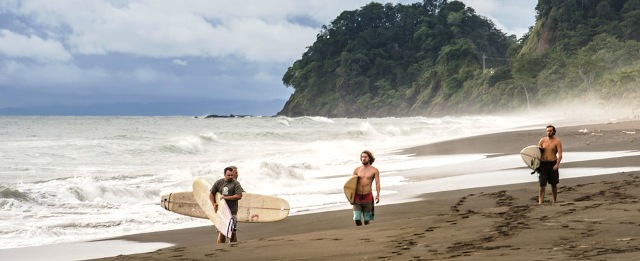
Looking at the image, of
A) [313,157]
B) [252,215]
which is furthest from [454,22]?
[252,215]

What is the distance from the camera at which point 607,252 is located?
6090 millimetres

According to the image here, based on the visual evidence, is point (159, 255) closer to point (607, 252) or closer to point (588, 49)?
point (607, 252)

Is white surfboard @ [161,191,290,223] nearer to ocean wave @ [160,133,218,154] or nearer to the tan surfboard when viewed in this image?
the tan surfboard

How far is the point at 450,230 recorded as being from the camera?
8.20m

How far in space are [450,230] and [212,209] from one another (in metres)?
3.37

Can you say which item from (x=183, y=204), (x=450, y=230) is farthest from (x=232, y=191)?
(x=450, y=230)

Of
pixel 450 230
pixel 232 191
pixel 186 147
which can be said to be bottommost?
pixel 450 230

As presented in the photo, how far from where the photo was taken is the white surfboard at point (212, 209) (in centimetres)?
940

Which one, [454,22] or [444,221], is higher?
[454,22]

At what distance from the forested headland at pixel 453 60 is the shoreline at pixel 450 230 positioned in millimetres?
46528

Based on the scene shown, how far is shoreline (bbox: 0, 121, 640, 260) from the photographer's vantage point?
6948mm

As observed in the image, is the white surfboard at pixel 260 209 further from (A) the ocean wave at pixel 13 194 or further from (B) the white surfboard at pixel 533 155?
(A) the ocean wave at pixel 13 194

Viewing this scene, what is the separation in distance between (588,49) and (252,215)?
297 ft

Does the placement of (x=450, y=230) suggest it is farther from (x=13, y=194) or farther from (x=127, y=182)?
(x=127, y=182)
